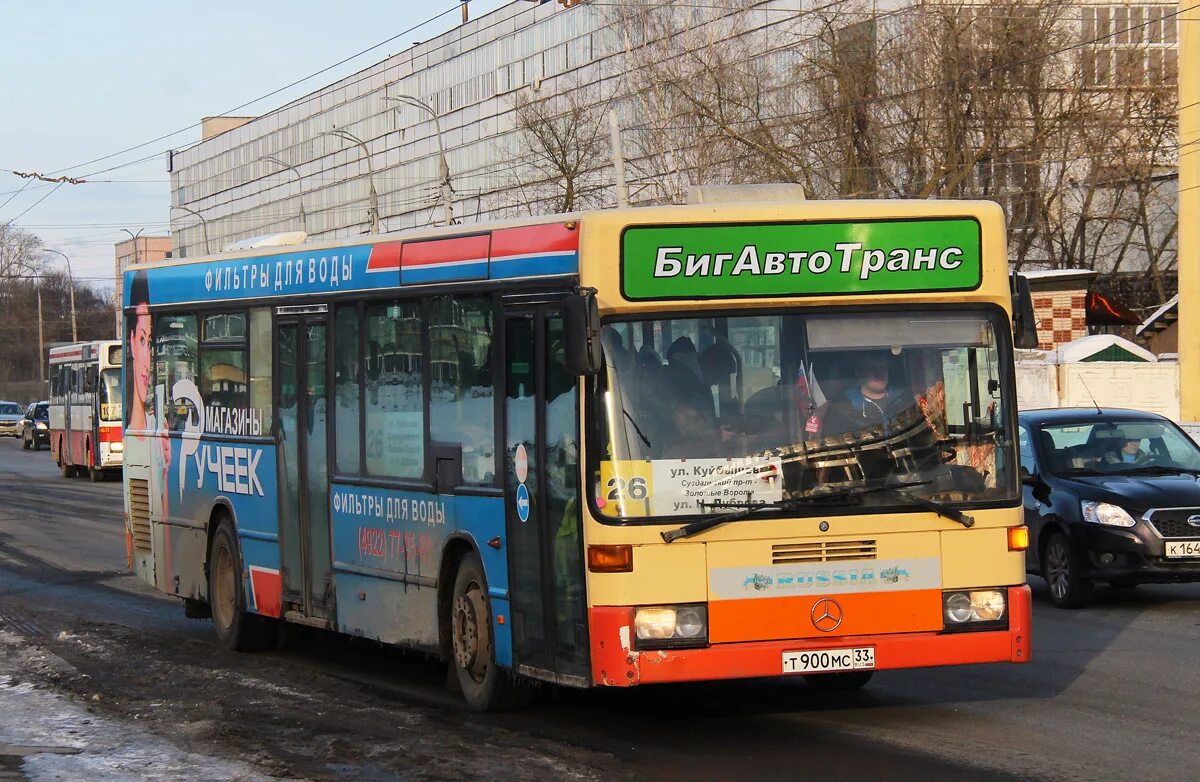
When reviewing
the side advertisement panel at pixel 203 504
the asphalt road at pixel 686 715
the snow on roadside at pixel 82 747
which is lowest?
the asphalt road at pixel 686 715

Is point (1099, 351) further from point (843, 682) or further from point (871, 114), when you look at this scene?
point (843, 682)

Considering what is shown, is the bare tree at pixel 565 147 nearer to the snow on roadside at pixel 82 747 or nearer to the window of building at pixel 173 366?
the window of building at pixel 173 366

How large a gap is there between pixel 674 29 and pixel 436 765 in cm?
4190

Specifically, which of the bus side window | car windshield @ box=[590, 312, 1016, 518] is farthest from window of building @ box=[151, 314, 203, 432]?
car windshield @ box=[590, 312, 1016, 518]

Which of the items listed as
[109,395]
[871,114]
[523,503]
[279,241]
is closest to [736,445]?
[523,503]

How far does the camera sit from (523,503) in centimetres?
898

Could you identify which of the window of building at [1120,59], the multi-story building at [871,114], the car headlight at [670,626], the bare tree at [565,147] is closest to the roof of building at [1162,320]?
the multi-story building at [871,114]

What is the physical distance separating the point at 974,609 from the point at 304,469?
4902 mm

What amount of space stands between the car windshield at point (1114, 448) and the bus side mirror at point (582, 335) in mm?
7565

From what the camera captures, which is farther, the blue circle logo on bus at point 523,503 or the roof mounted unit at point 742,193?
the roof mounted unit at point 742,193

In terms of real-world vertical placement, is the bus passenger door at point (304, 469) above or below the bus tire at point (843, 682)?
above

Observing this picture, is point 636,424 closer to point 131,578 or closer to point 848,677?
point 848,677

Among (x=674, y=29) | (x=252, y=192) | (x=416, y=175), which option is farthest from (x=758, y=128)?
(x=252, y=192)

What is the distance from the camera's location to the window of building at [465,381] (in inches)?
371
